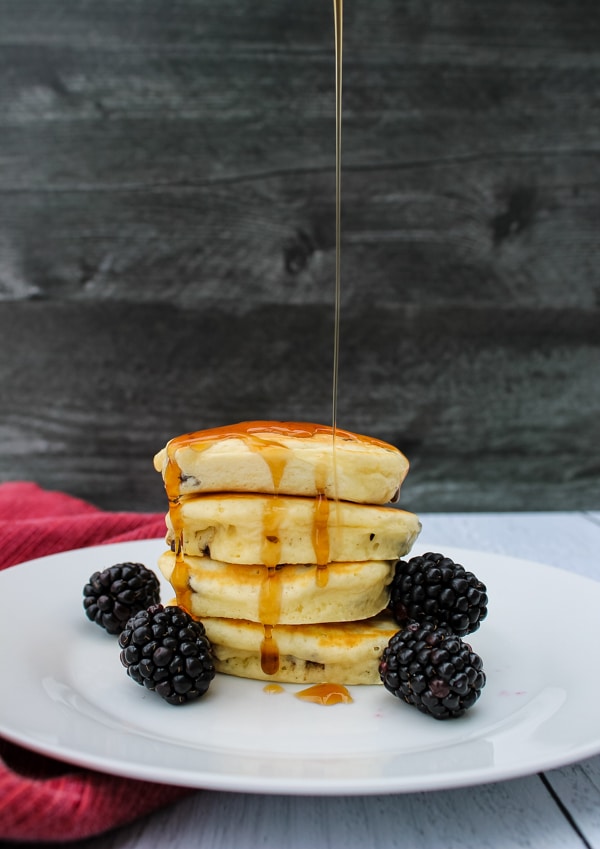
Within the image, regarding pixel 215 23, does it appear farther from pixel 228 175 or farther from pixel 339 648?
pixel 339 648

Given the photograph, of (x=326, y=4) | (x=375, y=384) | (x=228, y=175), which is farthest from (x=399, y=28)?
(x=375, y=384)

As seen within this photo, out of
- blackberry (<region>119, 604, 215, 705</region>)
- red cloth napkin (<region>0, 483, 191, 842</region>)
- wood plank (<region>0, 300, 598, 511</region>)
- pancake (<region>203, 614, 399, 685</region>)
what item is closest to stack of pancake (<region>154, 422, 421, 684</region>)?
pancake (<region>203, 614, 399, 685</region>)

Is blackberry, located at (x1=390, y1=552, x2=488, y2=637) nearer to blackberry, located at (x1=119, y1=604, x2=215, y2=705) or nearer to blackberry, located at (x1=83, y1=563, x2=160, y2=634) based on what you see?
blackberry, located at (x1=119, y1=604, x2=215, y2=705)

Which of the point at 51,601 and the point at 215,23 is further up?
the point at 215,23

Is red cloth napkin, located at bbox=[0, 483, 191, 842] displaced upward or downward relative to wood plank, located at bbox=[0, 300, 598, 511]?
upward

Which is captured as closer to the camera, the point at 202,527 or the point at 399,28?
the point at 202,527

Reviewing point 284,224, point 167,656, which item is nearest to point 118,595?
point 167,656

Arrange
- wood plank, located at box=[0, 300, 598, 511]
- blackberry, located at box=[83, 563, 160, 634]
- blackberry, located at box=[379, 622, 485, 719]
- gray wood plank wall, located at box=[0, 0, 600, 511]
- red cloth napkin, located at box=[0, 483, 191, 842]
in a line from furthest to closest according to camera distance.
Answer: wood plank, located at box=[0, 300, 598, 511], gray wood plank wall, located at box=[0, 0, 600, 511], blackberry, located at box=[83, 563, 160, 634], blackberry, located at box=[379, 622, 485, 719], red cloth napkin, located at box=[0, 483, 191, 842]

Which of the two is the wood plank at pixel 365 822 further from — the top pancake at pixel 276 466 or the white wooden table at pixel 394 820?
the top pancake at pixel 276 466
